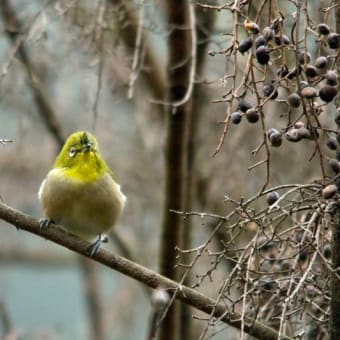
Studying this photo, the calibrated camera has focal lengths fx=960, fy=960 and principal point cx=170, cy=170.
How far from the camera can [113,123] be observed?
29.6 feet

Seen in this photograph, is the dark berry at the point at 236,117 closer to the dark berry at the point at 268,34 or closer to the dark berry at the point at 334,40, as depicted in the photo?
the dark berry at the point at 268,34

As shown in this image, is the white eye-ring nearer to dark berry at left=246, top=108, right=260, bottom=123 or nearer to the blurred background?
the blurred background

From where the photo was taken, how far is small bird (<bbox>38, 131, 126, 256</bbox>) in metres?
4.67

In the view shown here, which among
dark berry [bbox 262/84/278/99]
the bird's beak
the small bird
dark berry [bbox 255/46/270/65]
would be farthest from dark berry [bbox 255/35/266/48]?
the bird's beak

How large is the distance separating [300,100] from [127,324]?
22.4ft

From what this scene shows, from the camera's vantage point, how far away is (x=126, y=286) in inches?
380

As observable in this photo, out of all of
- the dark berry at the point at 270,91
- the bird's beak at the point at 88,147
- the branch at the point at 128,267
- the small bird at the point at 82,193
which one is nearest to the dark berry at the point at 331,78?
the dark berry at the point at 270,91

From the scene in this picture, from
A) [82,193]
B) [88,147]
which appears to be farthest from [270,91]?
[88,147]

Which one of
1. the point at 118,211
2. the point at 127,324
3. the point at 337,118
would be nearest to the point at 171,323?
the point at 118,211

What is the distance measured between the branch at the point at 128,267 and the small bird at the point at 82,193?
0.89 metres

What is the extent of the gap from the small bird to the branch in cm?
89

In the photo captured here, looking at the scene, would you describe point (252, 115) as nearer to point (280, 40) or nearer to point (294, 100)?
point (294, 100)

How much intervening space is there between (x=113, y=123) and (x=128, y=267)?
5535mm

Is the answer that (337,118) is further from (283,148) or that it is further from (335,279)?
(283,148)
